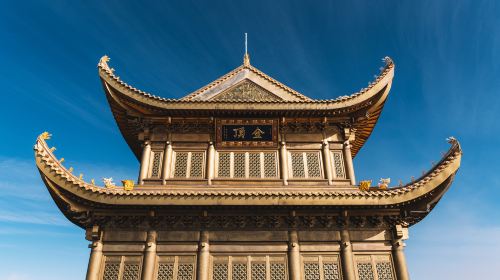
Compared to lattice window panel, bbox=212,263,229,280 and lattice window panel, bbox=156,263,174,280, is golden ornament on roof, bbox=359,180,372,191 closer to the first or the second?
lattice window panel, bbox=212,263,229,280

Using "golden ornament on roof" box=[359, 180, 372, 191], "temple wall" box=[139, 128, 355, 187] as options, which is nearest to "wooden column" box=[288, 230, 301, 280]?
"temple wall" box=[139, 128, 355, 187]

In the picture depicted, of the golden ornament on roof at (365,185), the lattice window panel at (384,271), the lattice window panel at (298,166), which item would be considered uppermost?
the lattice window panel at (298,166)

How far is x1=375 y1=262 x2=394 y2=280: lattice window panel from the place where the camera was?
394 inches

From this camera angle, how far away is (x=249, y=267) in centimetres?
1012

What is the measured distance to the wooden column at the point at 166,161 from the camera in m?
11.9

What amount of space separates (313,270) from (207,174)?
479 cm

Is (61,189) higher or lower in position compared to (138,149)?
lower

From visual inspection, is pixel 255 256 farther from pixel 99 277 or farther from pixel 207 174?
pixel 99 277

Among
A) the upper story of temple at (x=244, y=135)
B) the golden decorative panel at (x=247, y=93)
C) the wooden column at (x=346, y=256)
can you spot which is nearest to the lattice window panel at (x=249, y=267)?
the wooden column at (x=346, y=256)

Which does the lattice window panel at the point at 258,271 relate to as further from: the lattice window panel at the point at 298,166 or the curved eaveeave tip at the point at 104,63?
the curved eaveeave tip at the point at 104,63

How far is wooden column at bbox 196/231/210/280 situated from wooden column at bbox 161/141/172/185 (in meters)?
2.65

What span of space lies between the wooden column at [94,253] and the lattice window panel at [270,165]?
5842 mm

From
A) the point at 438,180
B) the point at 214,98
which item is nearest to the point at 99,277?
the point at 214,98

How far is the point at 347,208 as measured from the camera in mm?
10344
